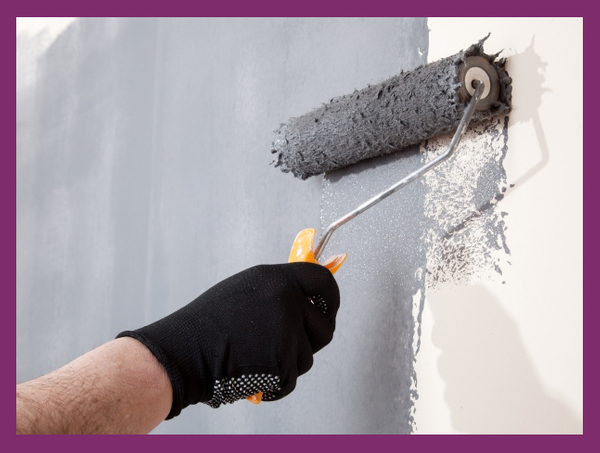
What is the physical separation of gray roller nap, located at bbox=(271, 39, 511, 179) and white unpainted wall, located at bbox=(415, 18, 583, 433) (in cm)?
6

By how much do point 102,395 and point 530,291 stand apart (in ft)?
1.96

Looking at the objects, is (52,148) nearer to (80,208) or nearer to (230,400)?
(80,208)

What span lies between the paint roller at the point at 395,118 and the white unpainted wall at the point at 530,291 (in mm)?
55

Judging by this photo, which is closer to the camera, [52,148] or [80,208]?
[80,208]

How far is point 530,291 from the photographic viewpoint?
2.48ft

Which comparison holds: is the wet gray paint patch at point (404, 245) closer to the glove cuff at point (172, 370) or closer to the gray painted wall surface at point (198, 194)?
the gray painted wall surface at point (198, 194)

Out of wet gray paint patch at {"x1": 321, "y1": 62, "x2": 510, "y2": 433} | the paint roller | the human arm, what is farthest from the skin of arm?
wet gray paint patch at {"x1": 321, "y1": 62, "x2": 510, "y2": 433}

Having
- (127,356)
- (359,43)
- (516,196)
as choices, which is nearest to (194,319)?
(127,356)

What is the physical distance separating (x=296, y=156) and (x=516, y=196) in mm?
414

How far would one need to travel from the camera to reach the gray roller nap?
0.79 m

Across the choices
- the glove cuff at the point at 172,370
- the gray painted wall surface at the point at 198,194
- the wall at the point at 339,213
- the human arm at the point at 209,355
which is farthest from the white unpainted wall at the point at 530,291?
the glove cuff at the point at 172,370

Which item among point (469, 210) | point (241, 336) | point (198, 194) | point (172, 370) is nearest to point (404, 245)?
point (469, 210)

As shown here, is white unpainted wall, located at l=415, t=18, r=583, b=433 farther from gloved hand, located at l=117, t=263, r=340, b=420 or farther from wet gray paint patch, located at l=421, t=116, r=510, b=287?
gloved hand, located at l=117, t=263, r=340, b=420

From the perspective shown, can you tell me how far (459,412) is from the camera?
0.82 meters
